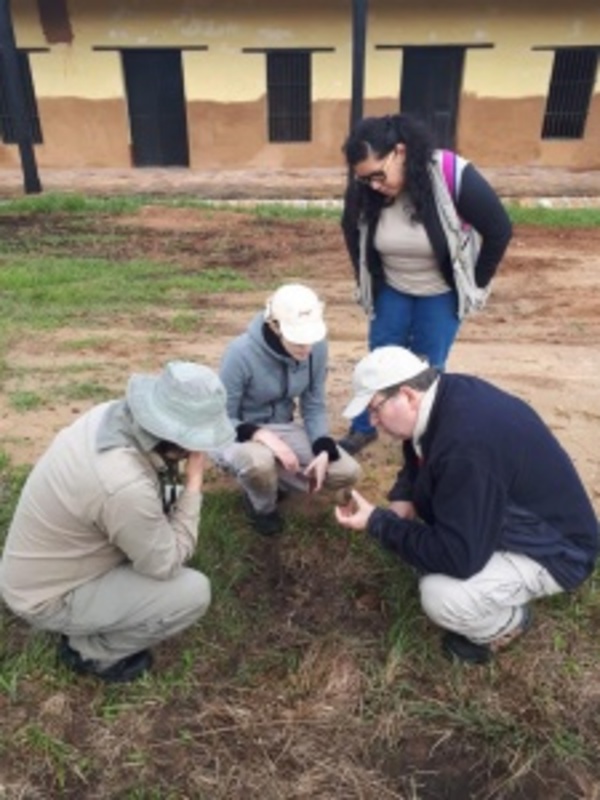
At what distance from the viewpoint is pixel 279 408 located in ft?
10.3

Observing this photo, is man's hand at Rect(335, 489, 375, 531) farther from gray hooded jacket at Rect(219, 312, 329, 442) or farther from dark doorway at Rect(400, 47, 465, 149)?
dark doorway at Rect(400, 47, 465, 149)

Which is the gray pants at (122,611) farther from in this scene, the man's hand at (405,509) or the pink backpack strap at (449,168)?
the pink backpack strap at (449,168)

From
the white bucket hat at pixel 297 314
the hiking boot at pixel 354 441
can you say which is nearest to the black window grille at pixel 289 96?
the hiking boot at pixel 354 441

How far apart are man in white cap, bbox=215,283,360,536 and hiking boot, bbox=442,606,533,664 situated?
78cm

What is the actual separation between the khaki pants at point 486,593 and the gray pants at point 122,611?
2.43 feet

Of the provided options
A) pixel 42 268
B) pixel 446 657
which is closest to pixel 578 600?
pixel 446 657

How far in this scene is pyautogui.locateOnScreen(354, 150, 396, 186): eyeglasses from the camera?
284 cm

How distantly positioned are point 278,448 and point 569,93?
10313 mm

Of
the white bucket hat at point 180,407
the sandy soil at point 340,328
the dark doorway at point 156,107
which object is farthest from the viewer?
the dark doorway at point 156,107

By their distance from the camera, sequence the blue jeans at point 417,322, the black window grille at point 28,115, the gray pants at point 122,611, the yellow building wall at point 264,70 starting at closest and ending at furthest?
the gray pants at point 122,611, the blue jeans at point 417,322, the yellow building wall at point 264,70, the black window grille at point 28,115

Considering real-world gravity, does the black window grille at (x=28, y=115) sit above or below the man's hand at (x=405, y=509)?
above

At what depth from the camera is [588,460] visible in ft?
12.2

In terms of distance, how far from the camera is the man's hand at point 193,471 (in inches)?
86.7

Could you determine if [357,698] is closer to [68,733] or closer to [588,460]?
[68,733]
